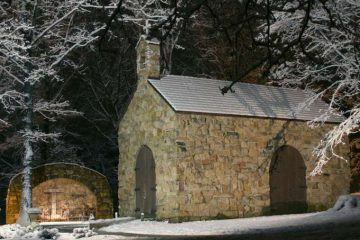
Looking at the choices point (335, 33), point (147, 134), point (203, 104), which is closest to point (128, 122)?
point (147, 134)

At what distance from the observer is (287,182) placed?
19453mm

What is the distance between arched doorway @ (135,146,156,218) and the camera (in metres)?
18.3

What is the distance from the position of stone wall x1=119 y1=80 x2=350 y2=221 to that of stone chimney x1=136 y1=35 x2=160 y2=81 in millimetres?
391

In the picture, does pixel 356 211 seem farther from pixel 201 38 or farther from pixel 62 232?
pixel 201 38

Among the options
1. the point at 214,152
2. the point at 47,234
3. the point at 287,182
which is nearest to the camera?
the point at 47,234

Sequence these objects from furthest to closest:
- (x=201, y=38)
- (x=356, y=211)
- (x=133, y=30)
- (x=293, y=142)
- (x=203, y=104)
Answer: (x=201, y=38), (x=133, y=30), (x=293, y=142), (x=203, y=104), (x=356, y=211)

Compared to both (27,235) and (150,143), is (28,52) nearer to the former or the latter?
(150,143)

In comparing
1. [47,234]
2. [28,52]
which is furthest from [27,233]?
[28,52]

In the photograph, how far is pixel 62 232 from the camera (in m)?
15.9

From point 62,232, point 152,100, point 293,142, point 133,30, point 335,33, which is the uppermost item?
point 133,30

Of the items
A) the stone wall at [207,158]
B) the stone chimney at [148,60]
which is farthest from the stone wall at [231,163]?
the stone chimney at [148,60]

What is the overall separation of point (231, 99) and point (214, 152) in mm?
2378

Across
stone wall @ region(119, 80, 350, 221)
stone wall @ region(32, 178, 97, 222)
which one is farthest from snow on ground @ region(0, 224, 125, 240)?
stone wall @ region(32, 178, 97, 222)

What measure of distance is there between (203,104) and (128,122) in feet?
11.0
